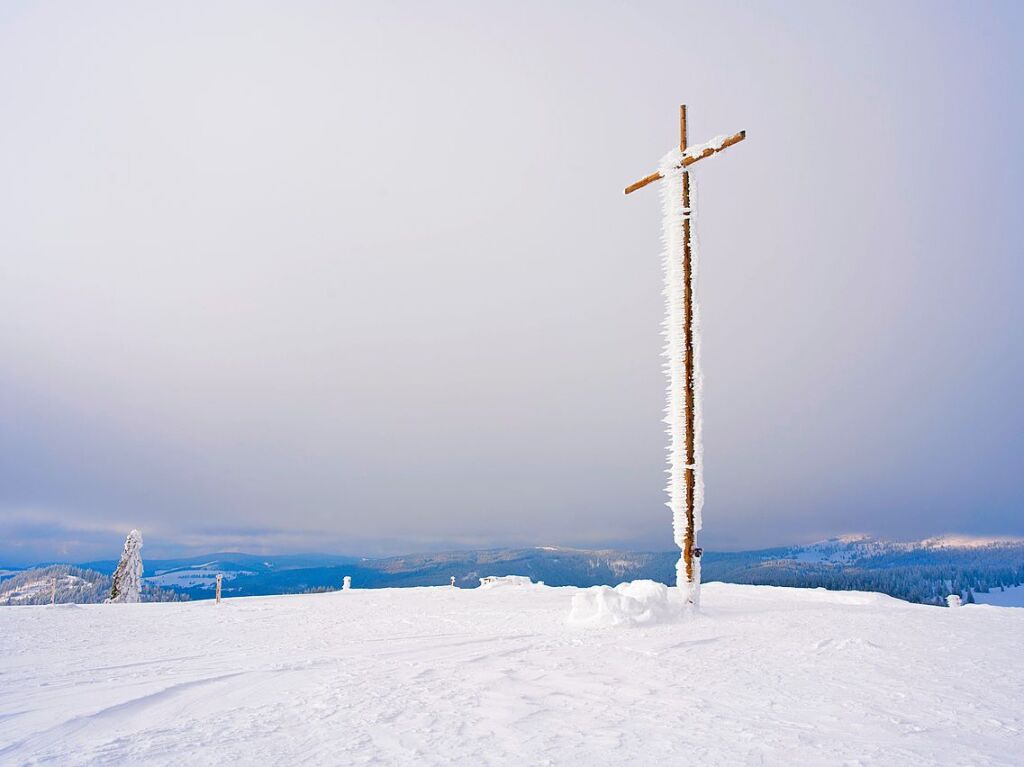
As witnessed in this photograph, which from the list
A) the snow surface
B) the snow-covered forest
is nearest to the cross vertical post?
the snow-covered forest

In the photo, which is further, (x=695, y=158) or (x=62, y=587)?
(x=62, y=587)

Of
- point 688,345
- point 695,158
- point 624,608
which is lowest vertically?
point 624,608

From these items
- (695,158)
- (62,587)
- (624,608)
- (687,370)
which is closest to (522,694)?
(624,608)

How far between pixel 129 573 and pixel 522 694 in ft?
155

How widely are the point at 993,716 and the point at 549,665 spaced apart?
4.62m

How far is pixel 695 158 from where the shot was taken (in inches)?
650

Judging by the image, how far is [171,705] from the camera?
19.1 ft

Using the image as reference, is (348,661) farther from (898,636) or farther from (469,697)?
(898,636)

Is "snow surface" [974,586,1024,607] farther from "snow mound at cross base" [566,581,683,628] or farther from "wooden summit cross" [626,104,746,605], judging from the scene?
"snow mound at cross base" [566,581,683,628]

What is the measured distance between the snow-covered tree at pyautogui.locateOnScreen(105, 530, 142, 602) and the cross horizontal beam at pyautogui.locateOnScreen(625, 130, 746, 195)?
4372 centimetres

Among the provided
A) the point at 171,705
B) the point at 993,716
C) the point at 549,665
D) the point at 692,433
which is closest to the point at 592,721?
the point at 549,665

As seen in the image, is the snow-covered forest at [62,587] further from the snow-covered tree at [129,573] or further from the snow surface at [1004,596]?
the snow surface at [1004,596]

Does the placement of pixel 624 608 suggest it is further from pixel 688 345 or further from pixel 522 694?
pixel 688 345

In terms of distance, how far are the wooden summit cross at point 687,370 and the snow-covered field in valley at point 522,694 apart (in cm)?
279
